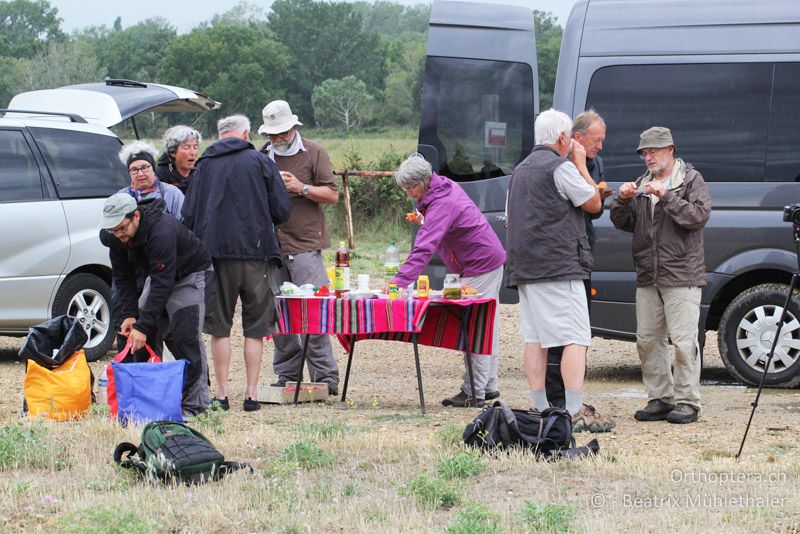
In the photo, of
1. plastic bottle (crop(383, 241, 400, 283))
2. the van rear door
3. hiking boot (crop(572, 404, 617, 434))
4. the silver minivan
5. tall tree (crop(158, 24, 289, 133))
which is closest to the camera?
hiking boot (crop(572, 404, 617, 434))

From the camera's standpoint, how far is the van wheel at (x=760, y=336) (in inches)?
345

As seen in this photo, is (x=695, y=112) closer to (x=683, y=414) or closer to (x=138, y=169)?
(x=683, y=414)

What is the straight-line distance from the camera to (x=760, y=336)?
28.9 ft

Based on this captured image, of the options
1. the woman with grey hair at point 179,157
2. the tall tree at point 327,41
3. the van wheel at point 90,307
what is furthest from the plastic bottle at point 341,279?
the tall tree at point 327,41

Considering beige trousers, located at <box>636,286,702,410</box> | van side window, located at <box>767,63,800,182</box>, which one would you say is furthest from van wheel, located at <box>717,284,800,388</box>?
beige trousers, located at <box>636,286,702,410</box>

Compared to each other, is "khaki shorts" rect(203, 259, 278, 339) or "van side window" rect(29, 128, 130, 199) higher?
"van side window" rect(29, 128, 130, 199)

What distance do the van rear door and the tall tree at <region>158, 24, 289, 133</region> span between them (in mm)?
76809

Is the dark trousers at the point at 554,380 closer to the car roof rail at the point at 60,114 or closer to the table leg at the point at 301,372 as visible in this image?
the table leg at the point at 301,372

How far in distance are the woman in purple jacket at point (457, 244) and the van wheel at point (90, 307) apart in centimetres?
324

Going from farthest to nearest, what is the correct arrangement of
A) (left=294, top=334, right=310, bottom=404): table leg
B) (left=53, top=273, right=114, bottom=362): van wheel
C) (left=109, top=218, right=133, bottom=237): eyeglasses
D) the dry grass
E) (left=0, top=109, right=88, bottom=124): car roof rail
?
(left=0, top=109, right=88, bottom=124): car roof rail
(left=53, top=273, right=114, bottom=362): van wheel
(left=294, top=334, right=310, bottom=404): table leg
(left=109, top=218, right=133, bottom=237): eyeglasses
the dry grass

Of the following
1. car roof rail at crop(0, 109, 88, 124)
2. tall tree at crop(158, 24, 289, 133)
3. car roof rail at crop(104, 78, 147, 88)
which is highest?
tall tree at crop(158, 24, 289, 133)

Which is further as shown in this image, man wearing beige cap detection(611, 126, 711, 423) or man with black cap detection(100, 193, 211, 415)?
man wearing beige cap detection(611, 126, 711, 423)

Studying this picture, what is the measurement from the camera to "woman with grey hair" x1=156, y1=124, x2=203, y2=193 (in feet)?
27.6

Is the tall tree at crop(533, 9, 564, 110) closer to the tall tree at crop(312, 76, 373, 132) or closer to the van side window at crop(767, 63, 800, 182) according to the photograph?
the tall tree at crop(312, 76, 373, 132)
